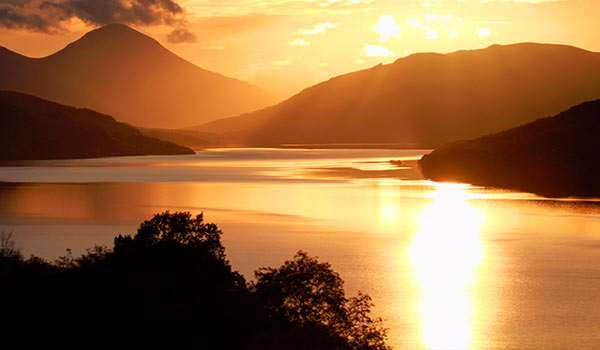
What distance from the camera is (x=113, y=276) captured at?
1977 cm

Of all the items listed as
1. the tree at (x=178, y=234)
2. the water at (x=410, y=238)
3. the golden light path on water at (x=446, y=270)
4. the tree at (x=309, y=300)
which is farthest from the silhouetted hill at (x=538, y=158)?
the tree at (x=309, y=300)

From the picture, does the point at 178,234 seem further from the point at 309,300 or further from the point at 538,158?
the point at 538,158

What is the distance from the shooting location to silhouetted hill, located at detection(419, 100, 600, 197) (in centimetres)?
8750

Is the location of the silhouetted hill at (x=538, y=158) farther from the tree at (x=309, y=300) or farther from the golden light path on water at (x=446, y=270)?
the tree at (x=309, y=300)

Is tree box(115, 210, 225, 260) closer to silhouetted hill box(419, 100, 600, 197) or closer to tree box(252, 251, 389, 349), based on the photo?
tree box(252, 251, 389, 349)

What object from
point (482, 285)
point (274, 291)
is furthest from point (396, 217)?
point (274, 291)

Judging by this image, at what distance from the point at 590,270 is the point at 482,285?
6.18 m

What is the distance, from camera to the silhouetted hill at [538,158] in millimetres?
87500

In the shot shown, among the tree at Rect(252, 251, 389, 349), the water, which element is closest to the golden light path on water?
the water

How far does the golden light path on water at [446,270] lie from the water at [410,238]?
0.25 ft

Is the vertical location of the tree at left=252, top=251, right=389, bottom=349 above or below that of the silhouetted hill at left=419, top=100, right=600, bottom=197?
below

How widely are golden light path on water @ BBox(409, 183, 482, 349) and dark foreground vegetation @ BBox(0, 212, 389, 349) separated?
4.44 metres

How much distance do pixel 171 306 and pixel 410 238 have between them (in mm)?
26945

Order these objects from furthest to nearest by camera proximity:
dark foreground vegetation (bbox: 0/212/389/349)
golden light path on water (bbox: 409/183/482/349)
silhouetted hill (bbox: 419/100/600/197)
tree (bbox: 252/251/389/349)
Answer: silhouetted hill (bbox: 419/100/600/197)
golden light path on water (bbox: 409/183/482/349)
tree (bbox: 252/251/389/349)
dark foreground vegetation (bbox: 0/212/389/349)
